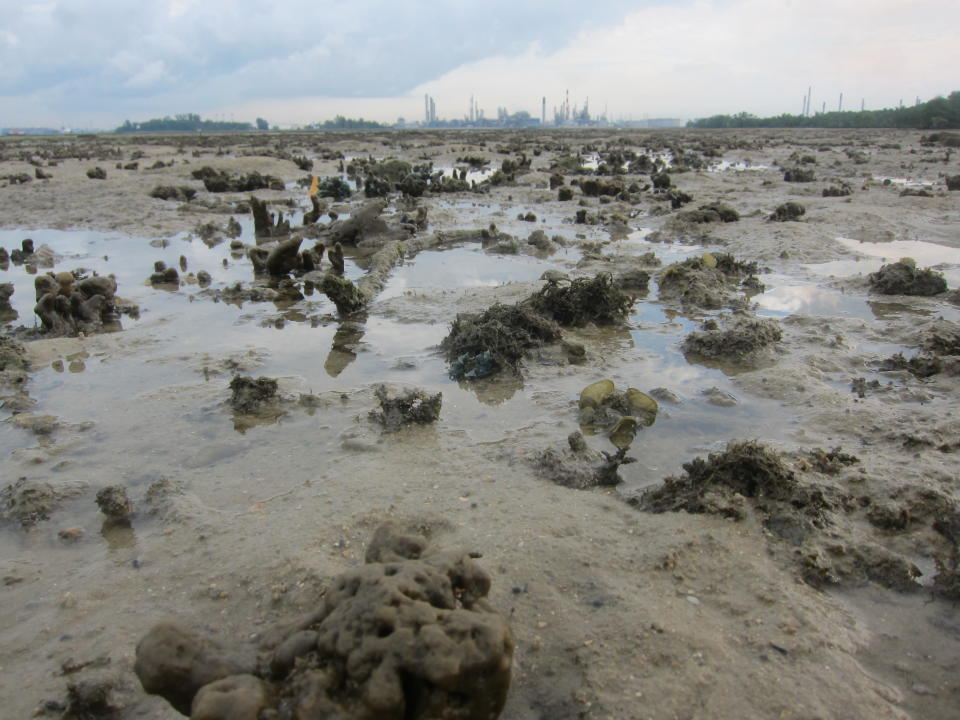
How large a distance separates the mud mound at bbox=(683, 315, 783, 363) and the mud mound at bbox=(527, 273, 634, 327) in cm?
93

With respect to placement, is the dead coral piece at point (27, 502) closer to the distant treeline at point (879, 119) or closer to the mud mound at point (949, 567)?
the mud mound at point (949, 567)

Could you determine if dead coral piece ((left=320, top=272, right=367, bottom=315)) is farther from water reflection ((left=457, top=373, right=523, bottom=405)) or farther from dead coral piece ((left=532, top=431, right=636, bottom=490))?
dead coral piece ((left=532, top=431, right=636, bottom=490))

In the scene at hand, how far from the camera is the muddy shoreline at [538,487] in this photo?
256 centimetres

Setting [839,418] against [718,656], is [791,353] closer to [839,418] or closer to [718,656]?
[839,418]

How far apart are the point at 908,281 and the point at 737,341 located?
351 centimetres

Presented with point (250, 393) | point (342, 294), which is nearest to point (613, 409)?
point (250, 393)

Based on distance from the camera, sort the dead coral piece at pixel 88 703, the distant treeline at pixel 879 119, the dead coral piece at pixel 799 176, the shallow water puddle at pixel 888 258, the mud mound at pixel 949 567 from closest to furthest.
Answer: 1. the dead coral piece at pixel 88 703
2. the mud mound at pixel 949 567
3. the shallow water puddle at pixel 888 258
4. the dead coral piece at pixel 799 176
5. the distant treeline at pixel 879 119

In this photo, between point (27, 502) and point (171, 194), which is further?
point (171, 194)

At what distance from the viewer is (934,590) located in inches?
116

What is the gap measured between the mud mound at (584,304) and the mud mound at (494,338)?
1.46ft

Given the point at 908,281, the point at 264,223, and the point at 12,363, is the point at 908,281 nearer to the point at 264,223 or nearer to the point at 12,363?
the point at 12,363

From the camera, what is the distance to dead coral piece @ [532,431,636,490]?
3.93 metres

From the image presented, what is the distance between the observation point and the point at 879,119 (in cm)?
6081

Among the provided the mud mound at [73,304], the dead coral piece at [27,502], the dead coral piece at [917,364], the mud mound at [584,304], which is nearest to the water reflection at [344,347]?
the mud mound at [584,304]
